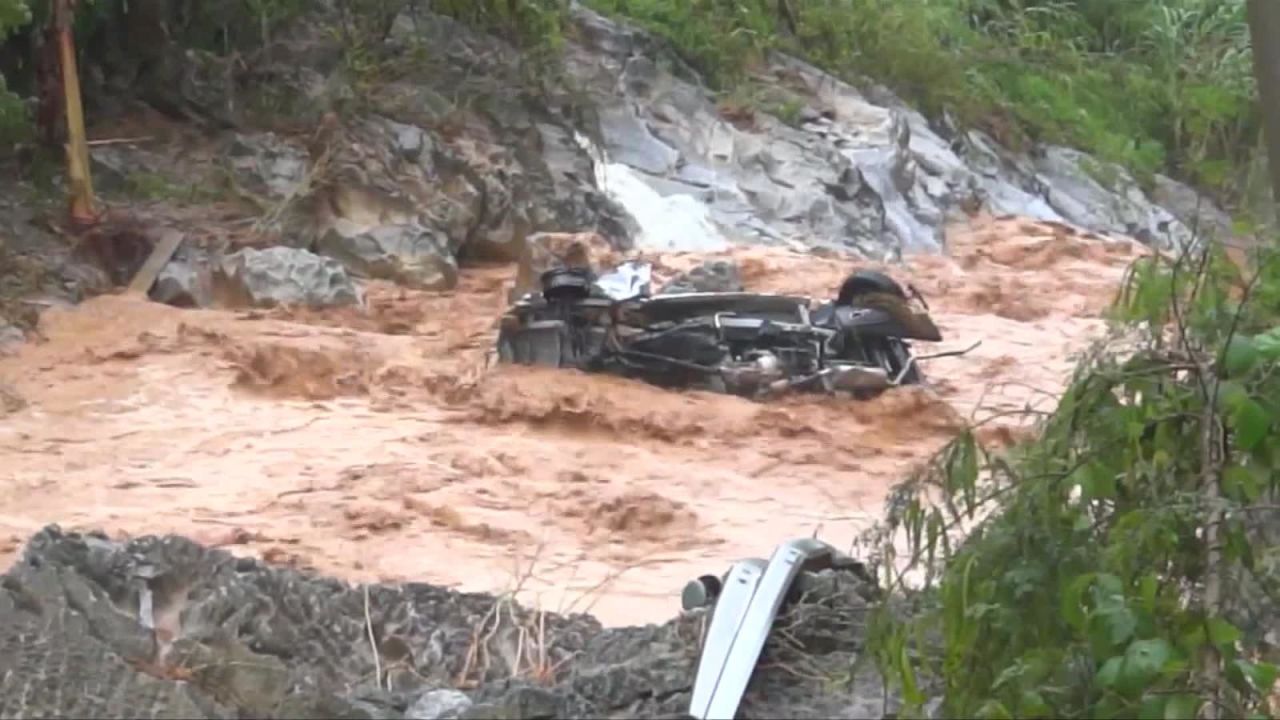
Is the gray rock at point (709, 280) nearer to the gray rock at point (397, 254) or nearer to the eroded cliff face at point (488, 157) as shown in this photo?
the gray rock at point (397, 254)

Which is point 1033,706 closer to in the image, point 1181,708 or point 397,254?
point 1181,708

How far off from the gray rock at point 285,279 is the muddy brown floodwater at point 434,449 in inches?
9.6

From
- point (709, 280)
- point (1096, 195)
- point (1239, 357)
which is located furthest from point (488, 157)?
point (1239, 357)

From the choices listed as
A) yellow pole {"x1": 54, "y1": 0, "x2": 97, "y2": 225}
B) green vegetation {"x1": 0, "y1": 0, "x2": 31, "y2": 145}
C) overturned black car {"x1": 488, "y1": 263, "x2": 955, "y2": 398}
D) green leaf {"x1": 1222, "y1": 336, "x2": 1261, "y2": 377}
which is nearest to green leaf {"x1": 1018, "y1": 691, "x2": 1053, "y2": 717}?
green leaf {"x1": 1222, "y1": 336, "x2": 1261, "y2": 377}

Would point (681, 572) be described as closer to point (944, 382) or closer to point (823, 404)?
point (823, 404)

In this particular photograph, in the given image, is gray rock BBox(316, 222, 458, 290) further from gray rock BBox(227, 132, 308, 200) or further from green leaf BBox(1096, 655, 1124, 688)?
green leaf BBox(1096, 655, 1124, 688)

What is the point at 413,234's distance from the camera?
12422 millimetres

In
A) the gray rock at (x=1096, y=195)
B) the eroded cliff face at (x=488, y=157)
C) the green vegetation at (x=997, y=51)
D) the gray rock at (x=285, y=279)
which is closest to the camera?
the gray rock at (x=285, y=279)

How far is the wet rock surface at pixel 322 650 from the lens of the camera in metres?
3.39

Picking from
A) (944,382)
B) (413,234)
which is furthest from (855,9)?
(944,382)

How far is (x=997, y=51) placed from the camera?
2141 cm

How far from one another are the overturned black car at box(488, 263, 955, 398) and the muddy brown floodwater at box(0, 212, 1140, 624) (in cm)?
18

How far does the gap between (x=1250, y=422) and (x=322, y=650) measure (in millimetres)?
2040

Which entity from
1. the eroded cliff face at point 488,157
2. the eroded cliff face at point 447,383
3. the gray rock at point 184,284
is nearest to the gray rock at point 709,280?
the eroded cliff face at point 447,383
